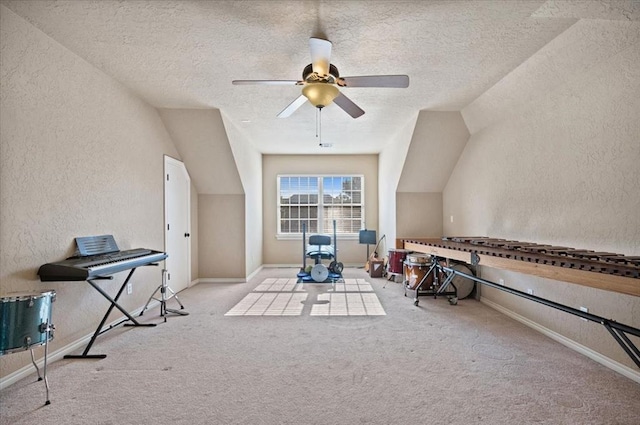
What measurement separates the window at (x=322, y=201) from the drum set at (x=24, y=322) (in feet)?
18.7

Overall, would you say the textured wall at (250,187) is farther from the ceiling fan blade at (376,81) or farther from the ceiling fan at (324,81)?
the ceiling fan blade at (376,81)

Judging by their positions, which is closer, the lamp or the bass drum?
the lamp

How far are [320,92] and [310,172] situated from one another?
16.6 ft

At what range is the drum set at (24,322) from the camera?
2021 mm

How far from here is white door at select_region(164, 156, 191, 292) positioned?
4832 millimetres

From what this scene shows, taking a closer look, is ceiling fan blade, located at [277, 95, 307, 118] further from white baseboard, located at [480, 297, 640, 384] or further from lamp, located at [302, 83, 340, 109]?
white baseboard, located at [480, 297, 640, 384]

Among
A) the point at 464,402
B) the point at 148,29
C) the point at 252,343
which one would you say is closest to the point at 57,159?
the point at 148,29

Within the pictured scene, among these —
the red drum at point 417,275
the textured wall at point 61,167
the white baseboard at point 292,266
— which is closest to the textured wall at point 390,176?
the white baseboard at point 292,266

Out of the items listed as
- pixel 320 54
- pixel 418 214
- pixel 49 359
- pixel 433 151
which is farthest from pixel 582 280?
pixel 49 359

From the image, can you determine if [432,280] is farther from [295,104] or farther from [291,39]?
[291,39]

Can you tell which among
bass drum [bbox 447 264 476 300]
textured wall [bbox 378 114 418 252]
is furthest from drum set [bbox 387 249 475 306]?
textured wall [bbox 378 114 418 252]

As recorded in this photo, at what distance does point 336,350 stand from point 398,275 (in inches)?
123

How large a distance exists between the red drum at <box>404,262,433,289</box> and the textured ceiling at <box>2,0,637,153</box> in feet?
7.92

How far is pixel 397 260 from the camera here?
5.72 m
